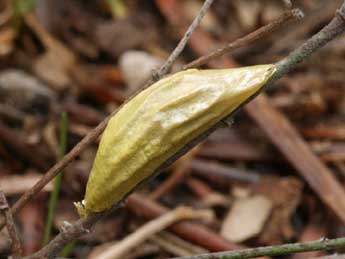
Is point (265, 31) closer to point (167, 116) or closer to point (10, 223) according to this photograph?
point (167, 116)

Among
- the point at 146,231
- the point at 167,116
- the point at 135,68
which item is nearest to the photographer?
the point at 167,116

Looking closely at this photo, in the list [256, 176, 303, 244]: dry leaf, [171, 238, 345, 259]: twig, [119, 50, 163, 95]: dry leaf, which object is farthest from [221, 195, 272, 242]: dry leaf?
[171, 238, 345, 259]: twig

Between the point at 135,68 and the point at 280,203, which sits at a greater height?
the point at 135,68

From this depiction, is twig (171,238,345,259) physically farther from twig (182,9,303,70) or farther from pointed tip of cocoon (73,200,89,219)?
twig (182,9,303,70)

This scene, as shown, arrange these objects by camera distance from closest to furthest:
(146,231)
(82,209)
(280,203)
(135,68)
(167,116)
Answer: (167,116)
(82,209)
(146,231)
(280,203)
(135,68)

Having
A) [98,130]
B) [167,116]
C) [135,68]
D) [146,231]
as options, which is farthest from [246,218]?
[167,116]

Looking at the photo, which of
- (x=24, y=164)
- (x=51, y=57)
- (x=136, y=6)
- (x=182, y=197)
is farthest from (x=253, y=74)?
(x=136, y=6)

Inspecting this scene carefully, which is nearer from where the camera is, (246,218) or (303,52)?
(303,52)

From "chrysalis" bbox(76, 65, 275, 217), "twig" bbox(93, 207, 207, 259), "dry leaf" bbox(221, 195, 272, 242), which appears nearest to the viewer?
"chrysalis" bbox(76, 65, 275, 217)
